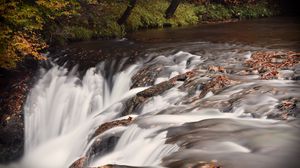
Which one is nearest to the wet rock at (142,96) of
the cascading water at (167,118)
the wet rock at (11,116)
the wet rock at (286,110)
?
the cascading water at (167,118)

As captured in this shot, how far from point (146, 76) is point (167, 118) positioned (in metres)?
3.98

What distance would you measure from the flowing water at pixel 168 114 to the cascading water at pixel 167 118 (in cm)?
2

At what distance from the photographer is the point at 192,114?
7121 millimetres

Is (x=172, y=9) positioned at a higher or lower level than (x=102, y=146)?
higher

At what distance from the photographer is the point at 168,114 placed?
24.2 ft

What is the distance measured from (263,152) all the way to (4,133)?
8137 mm

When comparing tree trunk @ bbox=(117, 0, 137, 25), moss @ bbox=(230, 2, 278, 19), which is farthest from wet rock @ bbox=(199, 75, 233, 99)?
moss @ bbox=(230, 2, 278, 19)

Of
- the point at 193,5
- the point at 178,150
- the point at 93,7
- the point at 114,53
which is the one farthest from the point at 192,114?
the point at 193,5

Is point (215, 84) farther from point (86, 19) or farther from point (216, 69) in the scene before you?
point (86, 19)

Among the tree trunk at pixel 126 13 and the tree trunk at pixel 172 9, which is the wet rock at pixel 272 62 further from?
the tree trunk at pixel 172 9

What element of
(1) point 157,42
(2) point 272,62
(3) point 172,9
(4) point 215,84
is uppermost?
(3) point 172,9

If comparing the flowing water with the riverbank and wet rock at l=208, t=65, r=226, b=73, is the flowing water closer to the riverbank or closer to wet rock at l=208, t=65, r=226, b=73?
wet rock at l=208, t=65, r=226, b=73

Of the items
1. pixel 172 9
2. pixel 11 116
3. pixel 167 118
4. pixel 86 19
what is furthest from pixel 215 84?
pixel 172 9

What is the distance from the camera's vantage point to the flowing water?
5.48m
